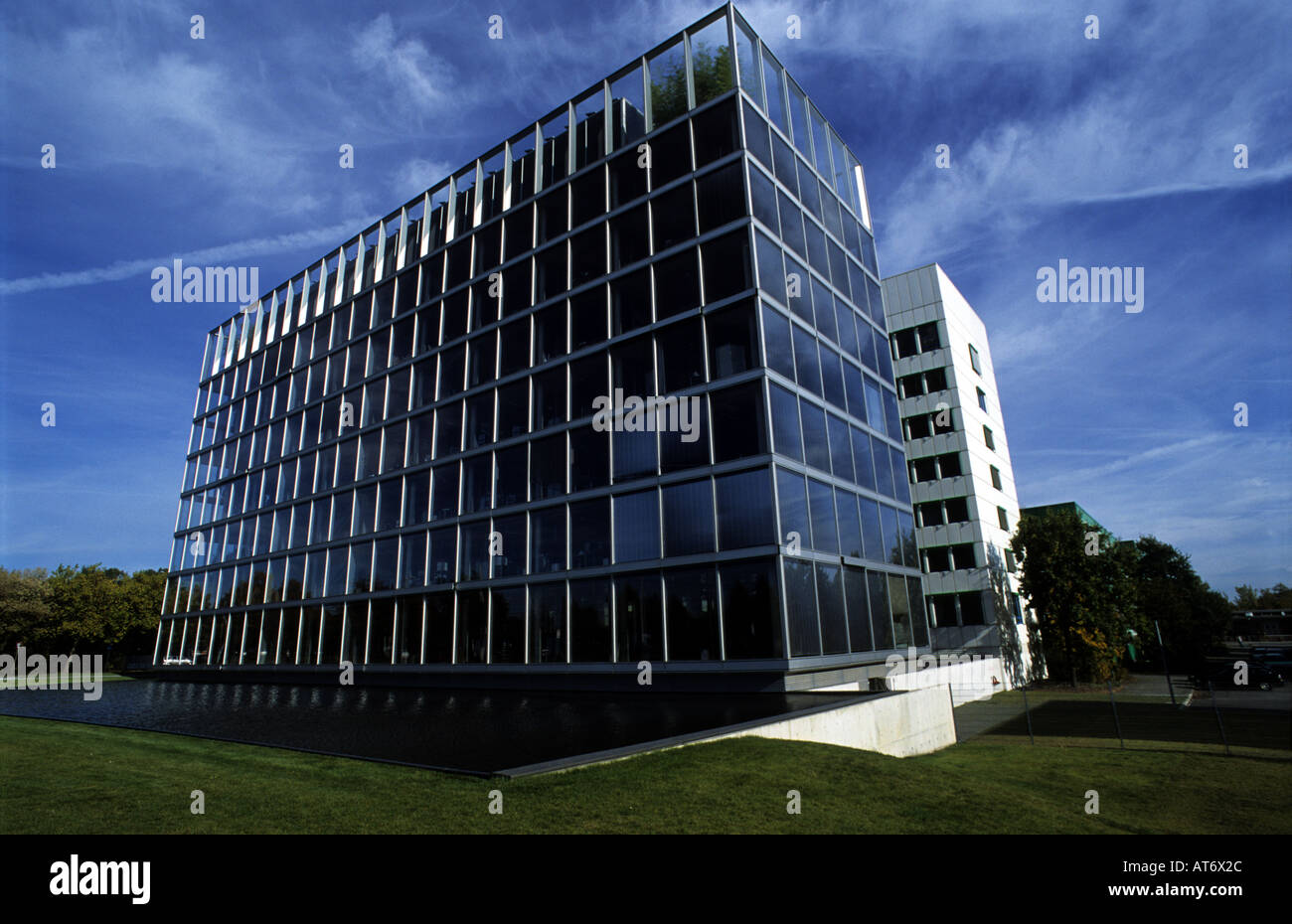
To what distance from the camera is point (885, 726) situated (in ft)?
50.3

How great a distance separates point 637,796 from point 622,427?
62.3 feet

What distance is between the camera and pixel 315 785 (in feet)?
29.7

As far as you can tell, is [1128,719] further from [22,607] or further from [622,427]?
[22,607]

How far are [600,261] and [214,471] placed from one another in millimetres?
39656

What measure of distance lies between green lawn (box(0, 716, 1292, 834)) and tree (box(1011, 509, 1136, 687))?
25.8 m

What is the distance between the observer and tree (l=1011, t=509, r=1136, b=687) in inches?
1426

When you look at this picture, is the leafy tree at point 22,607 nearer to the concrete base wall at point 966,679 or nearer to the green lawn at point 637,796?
the green lawn at point 637,796

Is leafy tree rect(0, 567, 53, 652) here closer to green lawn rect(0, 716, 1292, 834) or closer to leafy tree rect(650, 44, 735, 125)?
green lawn rect(0, 716, 1292, 834)

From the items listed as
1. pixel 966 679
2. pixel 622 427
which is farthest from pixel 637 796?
pixel 966 679

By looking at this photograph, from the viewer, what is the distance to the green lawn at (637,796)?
23.4 feet

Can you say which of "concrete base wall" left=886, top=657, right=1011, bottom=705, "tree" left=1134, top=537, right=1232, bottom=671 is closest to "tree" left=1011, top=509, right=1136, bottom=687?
"concrete base wall" left=886, top=657, right=1011, bottom=705
